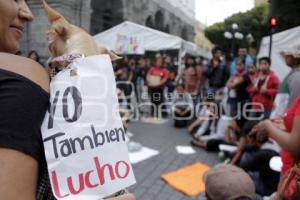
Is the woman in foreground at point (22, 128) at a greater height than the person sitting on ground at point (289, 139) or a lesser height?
greater

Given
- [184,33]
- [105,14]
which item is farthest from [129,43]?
[184,33]

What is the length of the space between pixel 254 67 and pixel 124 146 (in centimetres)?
738

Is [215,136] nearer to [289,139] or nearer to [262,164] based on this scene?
[262,164]

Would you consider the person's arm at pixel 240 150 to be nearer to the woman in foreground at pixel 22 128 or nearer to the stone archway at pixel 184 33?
the woman in foreground at pixel 22 128

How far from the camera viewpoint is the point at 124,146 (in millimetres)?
1118

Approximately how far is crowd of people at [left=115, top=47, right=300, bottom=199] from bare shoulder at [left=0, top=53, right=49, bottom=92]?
57.1 inches

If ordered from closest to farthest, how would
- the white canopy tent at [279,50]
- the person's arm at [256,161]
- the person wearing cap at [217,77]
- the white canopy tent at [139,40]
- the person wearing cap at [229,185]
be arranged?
1. the person wearing cap at [229,185]
2. the person's arm at [256,161]
3. the white canopy tent at [279,50]
4. the person wearing cap at [217,77]
5. the white canopy tent at [139,40]

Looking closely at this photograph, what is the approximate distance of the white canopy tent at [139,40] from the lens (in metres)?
11.3

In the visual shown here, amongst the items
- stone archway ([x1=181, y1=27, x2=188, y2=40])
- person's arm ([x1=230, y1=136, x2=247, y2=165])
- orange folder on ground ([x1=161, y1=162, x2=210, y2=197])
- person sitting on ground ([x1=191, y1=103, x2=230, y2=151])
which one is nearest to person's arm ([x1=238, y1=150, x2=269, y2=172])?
person's arm ([x1=230, y1=136, x2=247, y2=165])

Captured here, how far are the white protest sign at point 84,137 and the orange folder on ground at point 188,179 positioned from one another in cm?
381

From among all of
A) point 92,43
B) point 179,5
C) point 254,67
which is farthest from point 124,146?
point 179,5

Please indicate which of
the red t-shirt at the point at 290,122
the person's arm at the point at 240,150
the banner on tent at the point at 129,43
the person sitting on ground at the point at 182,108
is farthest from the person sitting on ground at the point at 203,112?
the red t-shirt at the point at 290,122

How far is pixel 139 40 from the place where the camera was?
11.4 metres

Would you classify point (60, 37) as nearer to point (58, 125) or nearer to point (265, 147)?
point (58, 125)
